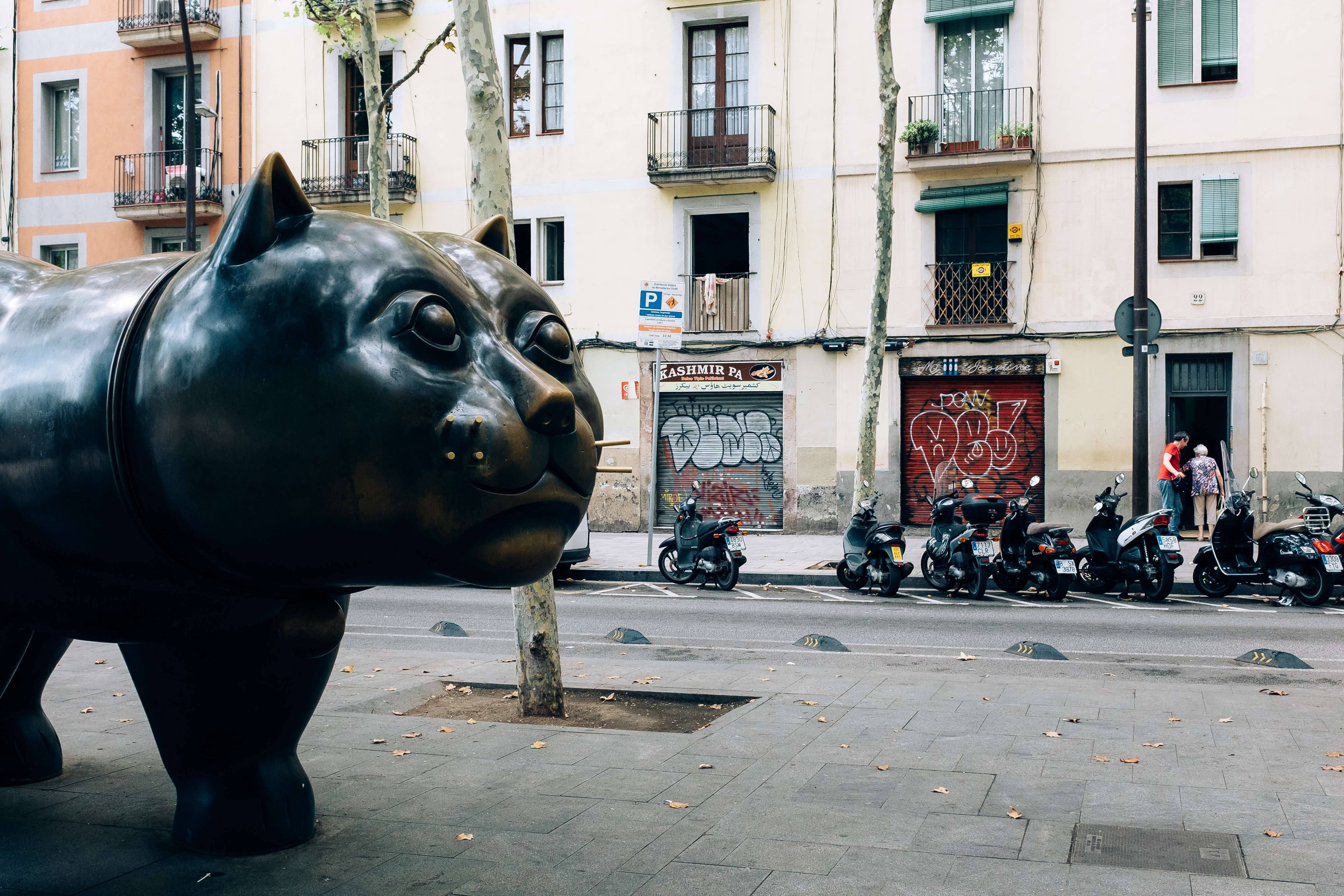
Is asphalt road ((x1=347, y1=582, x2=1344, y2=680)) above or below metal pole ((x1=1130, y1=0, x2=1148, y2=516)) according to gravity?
below

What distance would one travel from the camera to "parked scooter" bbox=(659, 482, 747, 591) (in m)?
13.4

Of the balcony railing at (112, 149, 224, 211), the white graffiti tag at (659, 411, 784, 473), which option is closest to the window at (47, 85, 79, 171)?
the balcony railing at (112, 149, 224, 211)

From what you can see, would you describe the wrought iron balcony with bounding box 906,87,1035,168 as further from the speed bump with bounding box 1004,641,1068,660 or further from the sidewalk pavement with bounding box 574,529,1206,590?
the speed bump with bounding box 1004,641,1068,660

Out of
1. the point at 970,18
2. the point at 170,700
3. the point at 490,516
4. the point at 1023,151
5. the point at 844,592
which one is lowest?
the point at 844,592

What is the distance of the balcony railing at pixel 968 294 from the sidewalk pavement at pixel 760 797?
1351 cm

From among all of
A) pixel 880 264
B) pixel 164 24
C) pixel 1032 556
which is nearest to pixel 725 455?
pixel 880 264


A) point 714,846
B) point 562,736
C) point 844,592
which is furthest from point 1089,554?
point 714,846

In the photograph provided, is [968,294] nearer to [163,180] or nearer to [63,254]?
[163,180]

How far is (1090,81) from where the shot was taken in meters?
19.6

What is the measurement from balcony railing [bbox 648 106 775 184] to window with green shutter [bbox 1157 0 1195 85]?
21.2ft

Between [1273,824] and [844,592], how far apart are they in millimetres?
8898

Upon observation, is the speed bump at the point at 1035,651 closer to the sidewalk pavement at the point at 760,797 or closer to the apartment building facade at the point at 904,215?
the sidewalk pavement at the point at 760,797

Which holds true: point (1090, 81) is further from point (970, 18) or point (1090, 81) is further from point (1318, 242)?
point (1318, 242)

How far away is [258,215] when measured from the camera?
2.71m
